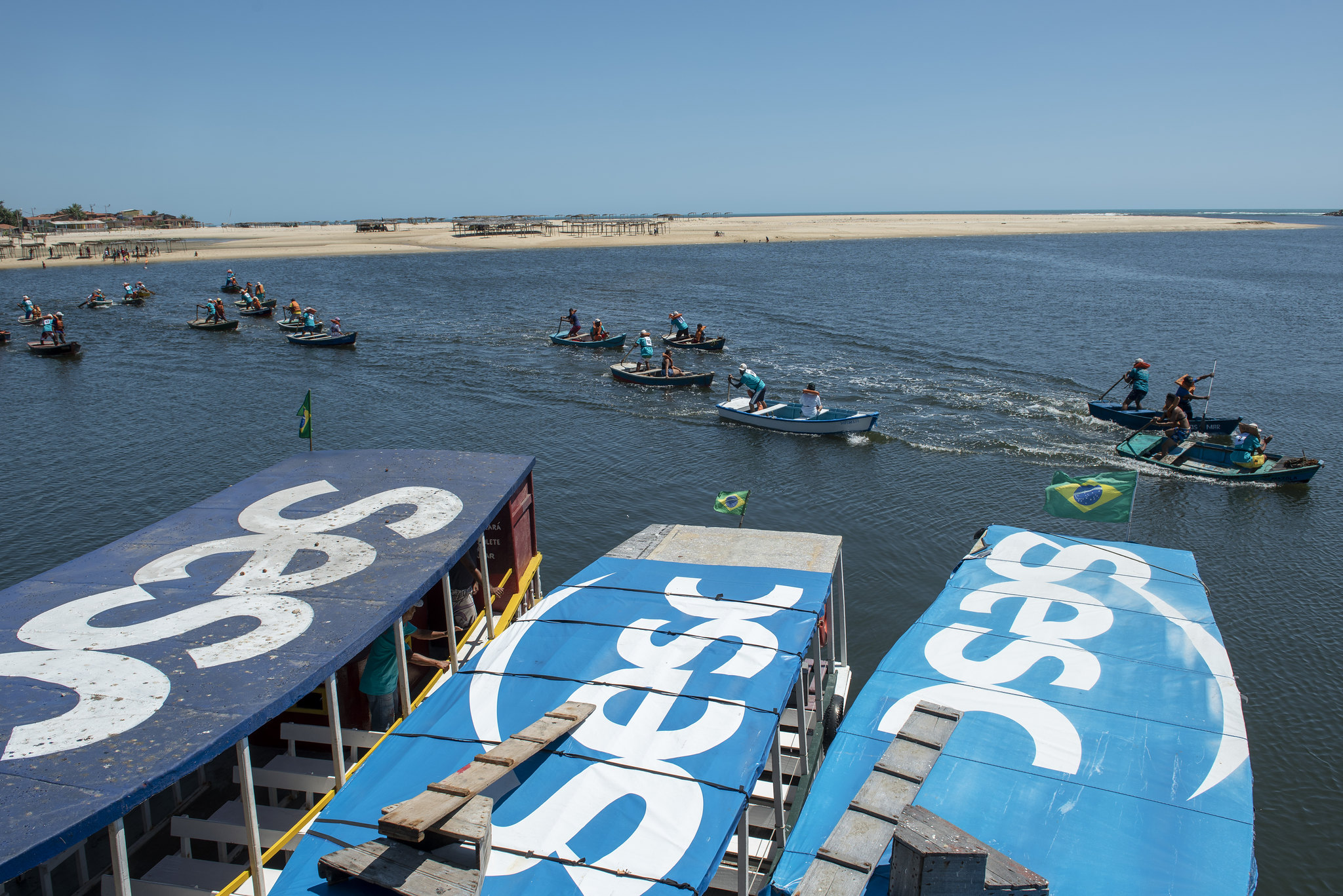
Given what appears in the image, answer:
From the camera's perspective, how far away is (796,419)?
1321 inches

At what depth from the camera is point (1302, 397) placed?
1531 inches

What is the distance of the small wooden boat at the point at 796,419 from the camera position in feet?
107

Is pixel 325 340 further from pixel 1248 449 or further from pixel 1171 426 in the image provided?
pixel 1248 449

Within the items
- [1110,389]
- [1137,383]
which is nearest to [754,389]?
[1110,389]

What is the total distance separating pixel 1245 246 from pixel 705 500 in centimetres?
16593

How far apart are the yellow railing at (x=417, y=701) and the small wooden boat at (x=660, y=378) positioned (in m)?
25.6

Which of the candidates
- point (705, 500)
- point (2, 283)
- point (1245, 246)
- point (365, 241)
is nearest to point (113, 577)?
point (705, 500)

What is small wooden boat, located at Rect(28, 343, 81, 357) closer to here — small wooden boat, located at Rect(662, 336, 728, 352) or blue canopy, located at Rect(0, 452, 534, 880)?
small wooden boat, located at Rect(662, 336, 728, 352)

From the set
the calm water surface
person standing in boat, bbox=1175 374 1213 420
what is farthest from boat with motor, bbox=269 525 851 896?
person standing in boat, bbox=1175 374 1213 420

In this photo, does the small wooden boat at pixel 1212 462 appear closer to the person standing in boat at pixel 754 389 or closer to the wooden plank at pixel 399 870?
the person standing in boat at pixel 754 389

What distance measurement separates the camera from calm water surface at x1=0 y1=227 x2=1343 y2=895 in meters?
19.6

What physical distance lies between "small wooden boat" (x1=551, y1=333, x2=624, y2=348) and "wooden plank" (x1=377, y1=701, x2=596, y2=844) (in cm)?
4217

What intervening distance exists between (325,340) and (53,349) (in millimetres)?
15810

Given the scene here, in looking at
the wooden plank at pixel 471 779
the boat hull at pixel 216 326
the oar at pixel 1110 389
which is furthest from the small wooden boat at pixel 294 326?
the wooden plank at pixel 471 779
